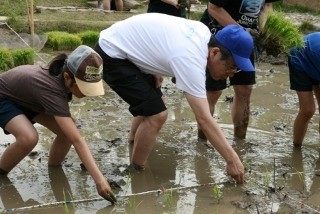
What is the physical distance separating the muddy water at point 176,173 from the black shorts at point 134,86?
52cm

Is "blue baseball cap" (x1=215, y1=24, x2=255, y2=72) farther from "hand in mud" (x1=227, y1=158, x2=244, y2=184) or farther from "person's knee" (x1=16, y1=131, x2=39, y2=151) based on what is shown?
"person's knee" (x1=16, y1=131, x2=39, y2=151)

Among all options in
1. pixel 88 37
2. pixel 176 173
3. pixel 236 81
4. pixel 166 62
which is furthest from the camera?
pixel 88 37

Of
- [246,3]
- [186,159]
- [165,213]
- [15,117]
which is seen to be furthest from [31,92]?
[246,3]

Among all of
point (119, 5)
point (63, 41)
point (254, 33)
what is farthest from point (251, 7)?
point (119, 5)

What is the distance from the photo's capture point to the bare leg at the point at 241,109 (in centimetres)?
568

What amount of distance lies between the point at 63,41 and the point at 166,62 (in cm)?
540

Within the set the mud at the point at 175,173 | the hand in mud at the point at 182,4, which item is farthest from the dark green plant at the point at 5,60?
the hand in mud at the point at 182,4

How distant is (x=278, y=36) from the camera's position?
554 cm

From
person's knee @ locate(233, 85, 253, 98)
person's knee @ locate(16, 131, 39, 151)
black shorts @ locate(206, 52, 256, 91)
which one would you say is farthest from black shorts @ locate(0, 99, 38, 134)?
person's knee @ locate(233, 85, 253, 98)

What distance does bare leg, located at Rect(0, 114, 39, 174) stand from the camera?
4402mm

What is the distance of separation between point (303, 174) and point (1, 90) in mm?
2379

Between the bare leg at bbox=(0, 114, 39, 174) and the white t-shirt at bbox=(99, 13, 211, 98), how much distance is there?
78 centimetres

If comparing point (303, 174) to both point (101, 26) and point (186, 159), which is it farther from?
point (101, 26)

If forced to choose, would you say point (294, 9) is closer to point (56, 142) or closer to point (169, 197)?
point (56, 142)
